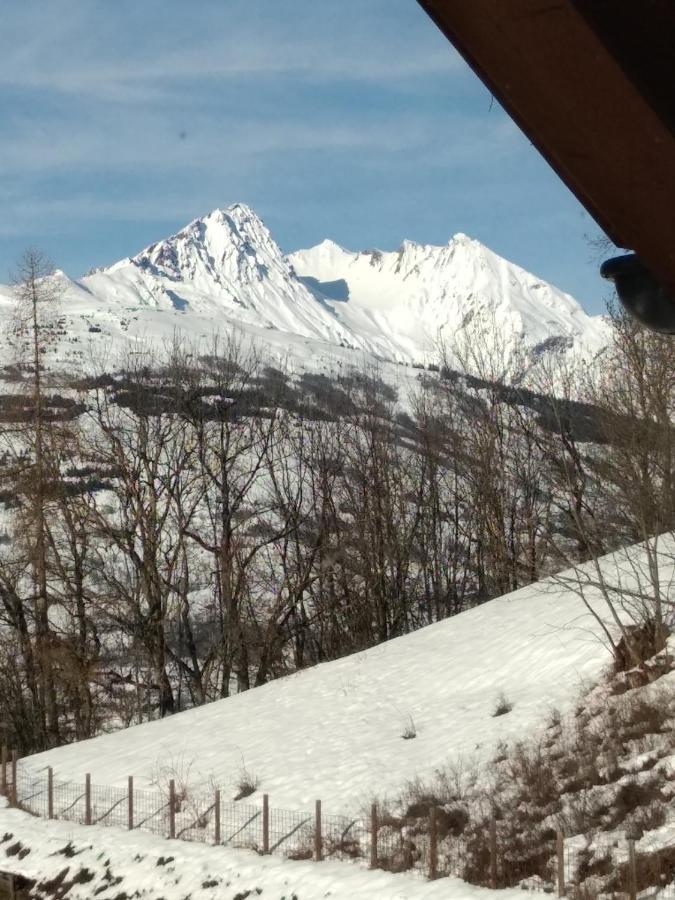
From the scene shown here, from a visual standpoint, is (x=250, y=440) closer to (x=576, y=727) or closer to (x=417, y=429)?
(x=417, y=429)

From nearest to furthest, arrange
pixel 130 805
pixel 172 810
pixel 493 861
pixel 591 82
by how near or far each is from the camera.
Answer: pixel 591 82
pixel 493 861
pixel 172 810
pixel 130 805

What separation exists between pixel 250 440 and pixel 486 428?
34.8 feet

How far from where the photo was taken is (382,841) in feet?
50.4

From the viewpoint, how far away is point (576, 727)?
17.9 meters

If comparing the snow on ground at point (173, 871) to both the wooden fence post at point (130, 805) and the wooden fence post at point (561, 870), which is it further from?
the wooden fence post at point (561, 870)

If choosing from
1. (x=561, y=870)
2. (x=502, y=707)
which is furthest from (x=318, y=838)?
(x=502, y=707)

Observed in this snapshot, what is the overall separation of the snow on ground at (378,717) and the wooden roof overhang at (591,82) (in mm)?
16363

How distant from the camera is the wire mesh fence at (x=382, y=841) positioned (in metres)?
12.0

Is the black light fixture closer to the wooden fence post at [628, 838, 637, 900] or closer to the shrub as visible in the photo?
the wooden fence post at [628, 838, 637, 900]

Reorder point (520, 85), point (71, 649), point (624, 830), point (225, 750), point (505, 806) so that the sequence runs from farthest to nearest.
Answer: point (71, 649), point (225, 750), point (505, 806), point (624, 830), point (520, 85)

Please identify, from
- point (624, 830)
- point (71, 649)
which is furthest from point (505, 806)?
point (71, 649)

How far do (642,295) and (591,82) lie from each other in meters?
0.59

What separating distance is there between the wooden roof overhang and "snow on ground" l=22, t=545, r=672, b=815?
16.4 meters

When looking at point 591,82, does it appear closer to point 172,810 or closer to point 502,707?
point 172,810
